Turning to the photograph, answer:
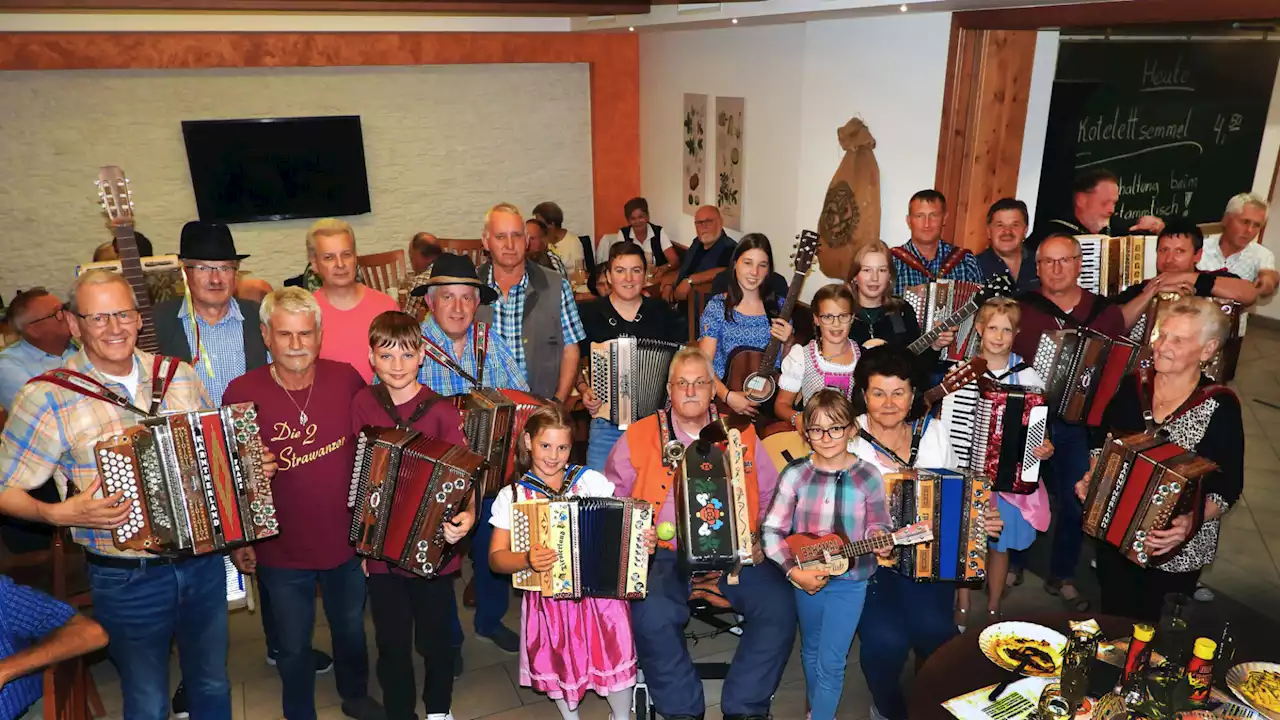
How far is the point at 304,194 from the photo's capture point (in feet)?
27.1

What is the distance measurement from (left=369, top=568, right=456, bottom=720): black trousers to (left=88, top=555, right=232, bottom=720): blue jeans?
0.53m

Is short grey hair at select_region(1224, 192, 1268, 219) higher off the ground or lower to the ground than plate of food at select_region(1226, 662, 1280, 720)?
higher

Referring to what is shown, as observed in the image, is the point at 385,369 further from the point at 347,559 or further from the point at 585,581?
the point at 585,581

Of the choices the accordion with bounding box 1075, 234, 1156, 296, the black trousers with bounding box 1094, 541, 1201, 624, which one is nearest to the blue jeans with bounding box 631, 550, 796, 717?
the black trousers with bounding box 1094, 541, 1201, 624

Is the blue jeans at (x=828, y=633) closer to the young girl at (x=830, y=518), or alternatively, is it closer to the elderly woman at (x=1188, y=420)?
the young girl at (x=830, y=518)

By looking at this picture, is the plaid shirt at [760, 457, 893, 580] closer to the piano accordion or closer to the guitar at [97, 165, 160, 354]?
the piano accordion

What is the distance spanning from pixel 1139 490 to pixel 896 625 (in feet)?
3.12

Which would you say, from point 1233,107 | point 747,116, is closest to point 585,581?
point 747,116

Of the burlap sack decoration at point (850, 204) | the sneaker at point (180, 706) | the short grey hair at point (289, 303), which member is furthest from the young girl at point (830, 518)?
the burlap sack decoration at point (850, 204)

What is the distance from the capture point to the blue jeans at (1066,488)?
395 cm

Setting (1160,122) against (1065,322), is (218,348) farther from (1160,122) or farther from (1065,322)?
(1160,122)

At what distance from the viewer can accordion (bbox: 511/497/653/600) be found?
110 inches

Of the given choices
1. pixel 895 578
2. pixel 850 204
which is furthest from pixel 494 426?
pixel 850 204

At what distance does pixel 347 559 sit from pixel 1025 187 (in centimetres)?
460
